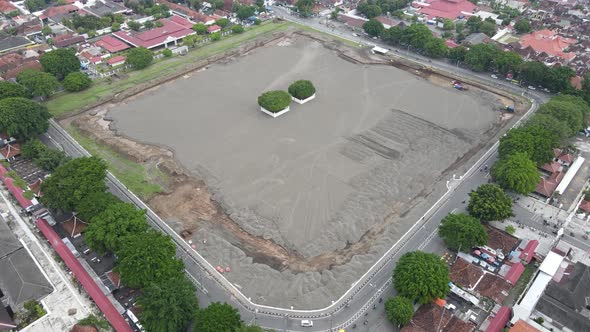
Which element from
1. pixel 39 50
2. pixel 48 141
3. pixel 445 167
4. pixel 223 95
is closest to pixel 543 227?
pixel 445 167

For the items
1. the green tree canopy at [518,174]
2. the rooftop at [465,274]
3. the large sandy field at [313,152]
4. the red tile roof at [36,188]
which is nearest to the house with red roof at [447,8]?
the large sandy field at [313,152]

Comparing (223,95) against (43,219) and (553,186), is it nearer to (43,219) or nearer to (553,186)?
(43,219)

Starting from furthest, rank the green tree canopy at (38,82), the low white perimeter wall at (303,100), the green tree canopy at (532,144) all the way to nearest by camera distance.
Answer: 1. the low white perimeter wall at (303,100)
2. the green tree canopy at (38,82)
3. the green tree canopy at (532,144)

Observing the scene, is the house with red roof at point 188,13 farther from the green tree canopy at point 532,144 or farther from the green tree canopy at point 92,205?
the green tree canopy at point 532,144

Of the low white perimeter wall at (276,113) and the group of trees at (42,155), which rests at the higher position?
the low white perimeter wall at (276,113)

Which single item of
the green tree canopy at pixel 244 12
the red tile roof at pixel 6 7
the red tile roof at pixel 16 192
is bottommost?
the red tile roof at pixel 16 192

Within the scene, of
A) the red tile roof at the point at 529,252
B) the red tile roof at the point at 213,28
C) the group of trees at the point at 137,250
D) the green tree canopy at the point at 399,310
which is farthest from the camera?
the red tile roof at the point at 213,28
